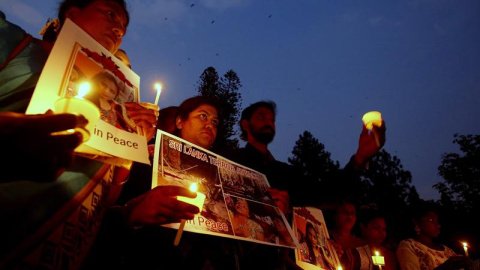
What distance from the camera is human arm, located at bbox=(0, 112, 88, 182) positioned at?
2.76ft

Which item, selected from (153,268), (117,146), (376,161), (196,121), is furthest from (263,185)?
(376,161)

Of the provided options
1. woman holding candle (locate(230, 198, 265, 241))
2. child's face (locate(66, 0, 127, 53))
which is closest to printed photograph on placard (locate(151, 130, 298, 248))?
woman holding candle (locate(230, 198, 265, 241))

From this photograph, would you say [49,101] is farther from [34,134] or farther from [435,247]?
[435,247]

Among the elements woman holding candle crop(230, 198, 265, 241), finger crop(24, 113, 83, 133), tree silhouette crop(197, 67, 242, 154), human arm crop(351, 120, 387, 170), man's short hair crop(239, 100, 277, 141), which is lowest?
woman holding candle crop(230, 198, 265, 241)

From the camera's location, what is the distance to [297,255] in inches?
106

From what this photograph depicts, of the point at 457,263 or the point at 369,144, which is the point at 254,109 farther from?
the point at 457,263

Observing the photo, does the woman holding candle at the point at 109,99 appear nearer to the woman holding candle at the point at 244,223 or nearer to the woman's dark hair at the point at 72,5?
the woman's dark hair at the point at 72,5

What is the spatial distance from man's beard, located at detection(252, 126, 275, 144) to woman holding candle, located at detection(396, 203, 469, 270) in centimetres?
344

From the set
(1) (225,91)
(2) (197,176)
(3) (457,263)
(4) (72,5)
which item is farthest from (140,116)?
(1) (225,91)

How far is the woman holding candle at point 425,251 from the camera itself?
4.49 meters

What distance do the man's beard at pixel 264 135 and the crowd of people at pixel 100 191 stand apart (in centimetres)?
47

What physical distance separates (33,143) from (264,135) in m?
3.46

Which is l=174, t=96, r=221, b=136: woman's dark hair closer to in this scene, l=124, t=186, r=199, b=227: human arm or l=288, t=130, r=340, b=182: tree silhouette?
l=124, t=186, r=199, b=227: human arm

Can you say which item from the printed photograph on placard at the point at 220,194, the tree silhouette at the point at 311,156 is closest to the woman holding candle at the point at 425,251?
the printed photograph on placard at the point at 220,194
